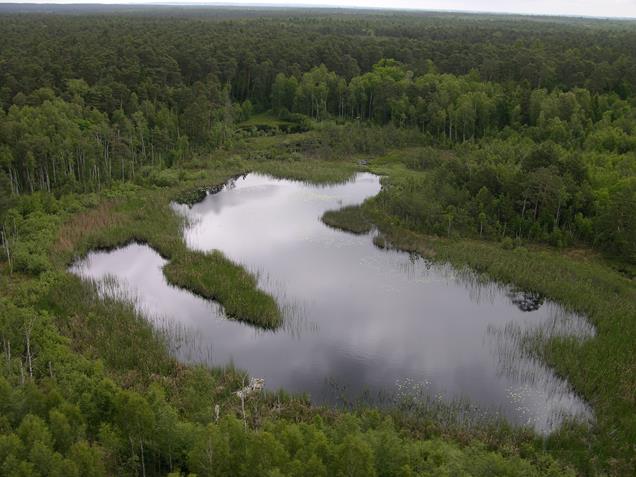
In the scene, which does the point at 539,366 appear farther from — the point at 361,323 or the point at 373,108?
the point at 373,108

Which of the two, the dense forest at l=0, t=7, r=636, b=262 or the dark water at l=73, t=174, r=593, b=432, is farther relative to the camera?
the dense forest at l=0, t=7, r=636, b=262

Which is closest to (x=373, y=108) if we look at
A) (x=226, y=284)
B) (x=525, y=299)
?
(x=525, y=299)

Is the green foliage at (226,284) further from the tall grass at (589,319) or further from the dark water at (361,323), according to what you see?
the tall grass at (589,319)

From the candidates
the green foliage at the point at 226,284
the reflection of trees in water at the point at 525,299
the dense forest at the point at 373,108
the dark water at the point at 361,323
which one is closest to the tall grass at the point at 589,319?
the reflection of trees in water at the point at 525,299

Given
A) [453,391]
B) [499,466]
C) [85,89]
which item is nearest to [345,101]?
[85,89]

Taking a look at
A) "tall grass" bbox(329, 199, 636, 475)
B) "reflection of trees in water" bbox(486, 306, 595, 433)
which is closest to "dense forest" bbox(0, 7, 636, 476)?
"tall grass" bbox(329, 199, 636, 475)

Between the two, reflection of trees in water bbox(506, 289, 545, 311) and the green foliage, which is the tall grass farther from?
the green foliage
